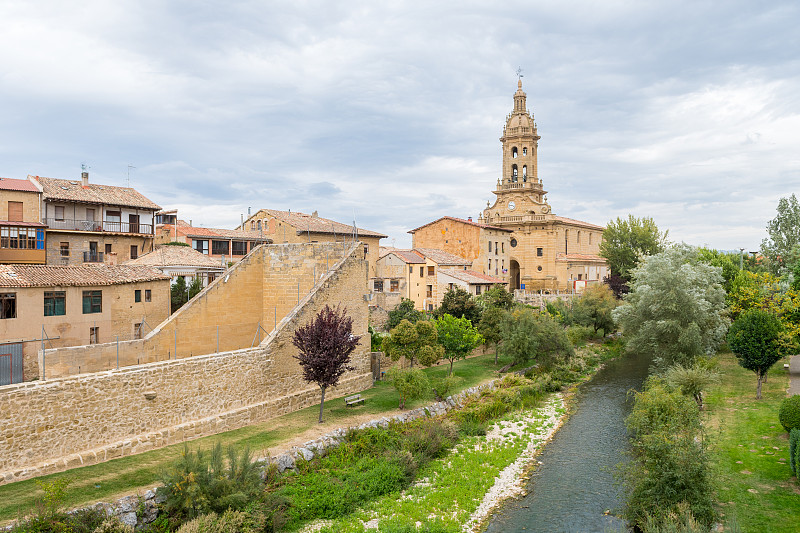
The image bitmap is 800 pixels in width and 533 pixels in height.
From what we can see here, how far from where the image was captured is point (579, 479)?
16828mm

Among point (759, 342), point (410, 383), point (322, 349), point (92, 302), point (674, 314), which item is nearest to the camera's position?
point (322, 349)

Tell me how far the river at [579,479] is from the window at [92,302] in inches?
845

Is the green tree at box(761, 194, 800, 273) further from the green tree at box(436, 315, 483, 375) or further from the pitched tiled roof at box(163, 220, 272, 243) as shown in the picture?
the pitched tiled roof at box(163, 220, 272, 243)

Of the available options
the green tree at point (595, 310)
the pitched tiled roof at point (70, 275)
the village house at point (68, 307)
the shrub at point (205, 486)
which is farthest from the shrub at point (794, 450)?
the pitched tiled roof at point (70, 275)

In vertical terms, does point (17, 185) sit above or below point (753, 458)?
above

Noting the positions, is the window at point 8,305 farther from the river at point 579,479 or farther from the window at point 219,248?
the river at point 579,479

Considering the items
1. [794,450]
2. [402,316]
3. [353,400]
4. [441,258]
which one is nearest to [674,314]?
[794,450]

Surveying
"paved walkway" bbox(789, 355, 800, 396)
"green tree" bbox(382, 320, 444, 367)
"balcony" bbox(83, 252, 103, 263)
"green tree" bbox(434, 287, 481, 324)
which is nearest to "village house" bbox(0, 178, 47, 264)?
"balcony" bbox(83, 252, 103, 263)

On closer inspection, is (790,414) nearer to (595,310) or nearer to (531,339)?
(531,339)

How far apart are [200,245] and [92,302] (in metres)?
18.4

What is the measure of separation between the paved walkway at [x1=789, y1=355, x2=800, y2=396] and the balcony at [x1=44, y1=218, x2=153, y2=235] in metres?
42.4

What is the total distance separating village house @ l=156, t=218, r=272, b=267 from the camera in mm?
42188

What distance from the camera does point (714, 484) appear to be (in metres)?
12.5

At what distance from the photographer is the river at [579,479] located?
46.0ft
